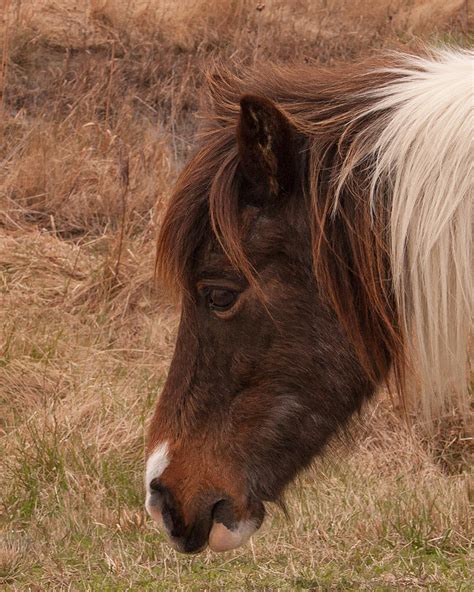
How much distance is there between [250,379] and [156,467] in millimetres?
333

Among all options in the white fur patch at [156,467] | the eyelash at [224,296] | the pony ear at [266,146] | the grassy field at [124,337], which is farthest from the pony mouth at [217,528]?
the pony ear at [266,146]

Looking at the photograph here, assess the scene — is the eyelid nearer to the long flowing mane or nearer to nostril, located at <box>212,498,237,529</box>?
the long flowing mane

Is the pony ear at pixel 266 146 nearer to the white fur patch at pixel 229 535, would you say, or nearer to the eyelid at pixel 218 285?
the eyelid at pixel 218 285

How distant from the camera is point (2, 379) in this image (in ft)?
17.6

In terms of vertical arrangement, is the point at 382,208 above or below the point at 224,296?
above

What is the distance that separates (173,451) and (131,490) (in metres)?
1.74

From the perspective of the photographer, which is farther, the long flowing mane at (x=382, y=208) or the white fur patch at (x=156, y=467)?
the white fur patch at (x=156, y=467)

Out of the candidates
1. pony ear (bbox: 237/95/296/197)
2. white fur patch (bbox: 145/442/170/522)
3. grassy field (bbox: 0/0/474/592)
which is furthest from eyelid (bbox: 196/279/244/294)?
grassy field (bbox: 0/0/474/592)

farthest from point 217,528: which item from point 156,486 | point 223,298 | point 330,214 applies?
point 330,214

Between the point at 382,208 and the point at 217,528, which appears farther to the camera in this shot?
the point at 217,528

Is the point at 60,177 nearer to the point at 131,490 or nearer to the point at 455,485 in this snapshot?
the point at 131,490

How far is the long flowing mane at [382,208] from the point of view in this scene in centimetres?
249

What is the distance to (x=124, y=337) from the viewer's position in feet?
20.2

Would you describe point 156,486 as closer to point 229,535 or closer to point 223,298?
point 229,535
